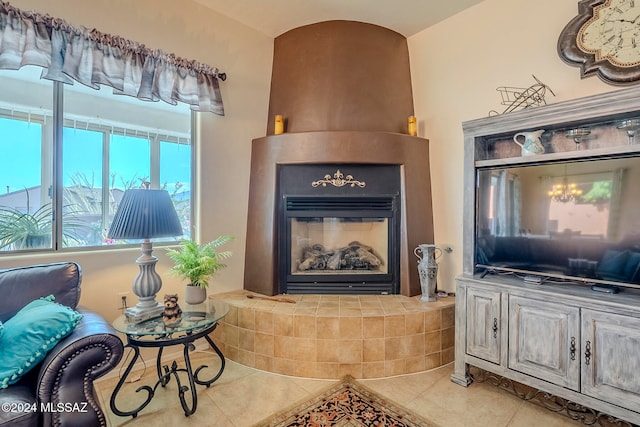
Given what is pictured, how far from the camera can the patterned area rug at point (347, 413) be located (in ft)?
5.82

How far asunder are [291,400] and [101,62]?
8.54 ft

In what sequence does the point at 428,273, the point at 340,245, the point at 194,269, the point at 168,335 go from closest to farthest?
the point at 168,335 → the point at 194,269 → the point at 428,273 → the point at 340,245

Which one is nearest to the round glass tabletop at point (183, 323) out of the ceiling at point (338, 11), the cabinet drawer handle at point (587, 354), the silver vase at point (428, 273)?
the silver vase at point (428, 273)

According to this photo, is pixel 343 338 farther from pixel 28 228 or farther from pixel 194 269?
pixel 28 228

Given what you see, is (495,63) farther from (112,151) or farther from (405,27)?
(112,151)

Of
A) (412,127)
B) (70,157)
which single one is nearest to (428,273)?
(412,127)

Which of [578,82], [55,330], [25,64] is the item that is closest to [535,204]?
[578,82]

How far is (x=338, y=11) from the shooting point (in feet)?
8.90

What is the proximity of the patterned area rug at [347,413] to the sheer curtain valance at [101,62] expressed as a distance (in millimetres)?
2343

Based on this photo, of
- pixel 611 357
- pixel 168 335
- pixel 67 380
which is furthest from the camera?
pixel 168 335

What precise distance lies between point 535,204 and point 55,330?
108 inches

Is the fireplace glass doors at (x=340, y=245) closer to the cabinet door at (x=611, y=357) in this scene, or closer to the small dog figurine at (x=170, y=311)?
Result: the small dog figurine at (x=170, y=311)

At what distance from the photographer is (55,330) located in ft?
4.55

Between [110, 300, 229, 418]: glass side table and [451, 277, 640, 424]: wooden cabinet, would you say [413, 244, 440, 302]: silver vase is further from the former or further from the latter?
[110, 300, 229, 418]: glass side table
